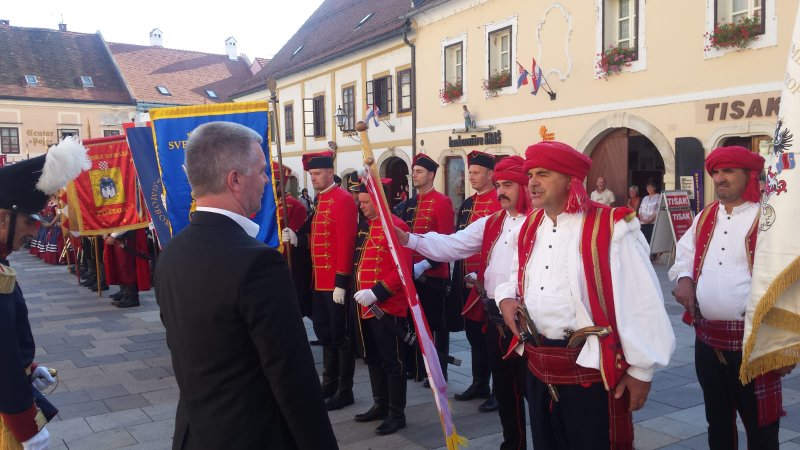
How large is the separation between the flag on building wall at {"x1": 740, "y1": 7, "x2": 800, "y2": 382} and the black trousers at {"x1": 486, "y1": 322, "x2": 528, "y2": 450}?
1.40 metres

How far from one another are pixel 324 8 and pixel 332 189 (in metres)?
26.5

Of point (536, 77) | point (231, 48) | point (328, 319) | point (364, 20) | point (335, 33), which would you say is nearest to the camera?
point (328, 319)

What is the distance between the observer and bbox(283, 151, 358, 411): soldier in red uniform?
204 inches

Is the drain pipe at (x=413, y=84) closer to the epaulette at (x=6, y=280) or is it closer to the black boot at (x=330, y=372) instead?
the black boot at (x=330, y=372)

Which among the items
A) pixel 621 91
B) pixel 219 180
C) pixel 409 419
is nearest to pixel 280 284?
pixel 219 180

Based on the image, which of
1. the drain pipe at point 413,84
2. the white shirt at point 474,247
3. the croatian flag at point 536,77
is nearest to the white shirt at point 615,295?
the white shirt at point 474,247

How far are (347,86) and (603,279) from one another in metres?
21.5

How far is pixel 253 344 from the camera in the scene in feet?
6.21

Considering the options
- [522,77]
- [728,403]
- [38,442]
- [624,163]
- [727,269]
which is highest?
[522,77]

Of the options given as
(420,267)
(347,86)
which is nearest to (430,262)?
(420,267)

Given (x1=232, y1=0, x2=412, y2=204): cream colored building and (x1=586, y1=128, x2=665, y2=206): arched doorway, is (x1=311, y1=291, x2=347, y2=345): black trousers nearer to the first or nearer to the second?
(x1=586, y1=128, x2=665, y2=206): arched doorway

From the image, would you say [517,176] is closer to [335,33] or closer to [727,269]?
[727,269]

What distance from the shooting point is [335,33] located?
25844 mm

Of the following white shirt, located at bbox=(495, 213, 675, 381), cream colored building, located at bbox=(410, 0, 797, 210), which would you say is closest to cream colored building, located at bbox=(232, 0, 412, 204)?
cream colored building, located at bbox=(410, 0, 797, 210)
